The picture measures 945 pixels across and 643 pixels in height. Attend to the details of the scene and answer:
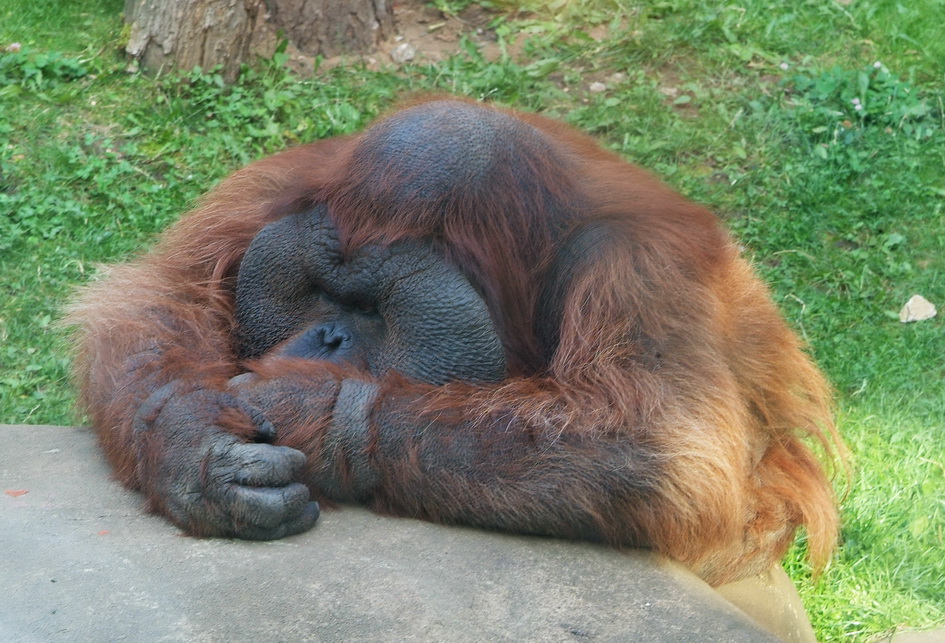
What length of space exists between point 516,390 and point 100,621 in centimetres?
106

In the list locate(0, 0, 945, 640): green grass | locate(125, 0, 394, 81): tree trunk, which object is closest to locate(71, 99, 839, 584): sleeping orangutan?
locate(0, 0, 945, 640): green grass

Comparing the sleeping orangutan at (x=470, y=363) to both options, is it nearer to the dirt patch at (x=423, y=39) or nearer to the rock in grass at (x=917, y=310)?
the rock in grass at (x=917, y=310)

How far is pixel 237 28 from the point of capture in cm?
545

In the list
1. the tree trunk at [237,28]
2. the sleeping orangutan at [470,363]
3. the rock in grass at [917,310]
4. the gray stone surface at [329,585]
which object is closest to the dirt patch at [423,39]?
the tree trunk at [237,28]

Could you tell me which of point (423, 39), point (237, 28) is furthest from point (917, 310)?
point (237, 28)

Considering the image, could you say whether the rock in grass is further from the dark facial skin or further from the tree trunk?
the tree trunk

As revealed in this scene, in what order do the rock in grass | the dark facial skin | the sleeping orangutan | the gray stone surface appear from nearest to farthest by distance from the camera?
1. the gray stone surface
2. the sleeping orangutan
3. the dark facial skin
4. the rock in grass

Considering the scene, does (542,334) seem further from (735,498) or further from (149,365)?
(149,365)

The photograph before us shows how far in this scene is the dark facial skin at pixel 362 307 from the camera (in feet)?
9.05

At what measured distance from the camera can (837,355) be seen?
445 centimetres

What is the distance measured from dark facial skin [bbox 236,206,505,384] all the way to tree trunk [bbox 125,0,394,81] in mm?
2720

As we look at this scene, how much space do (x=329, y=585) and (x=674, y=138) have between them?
353 centimetres

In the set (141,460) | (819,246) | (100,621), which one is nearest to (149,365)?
(141,460)

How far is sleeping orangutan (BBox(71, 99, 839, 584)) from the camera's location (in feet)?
8.50
